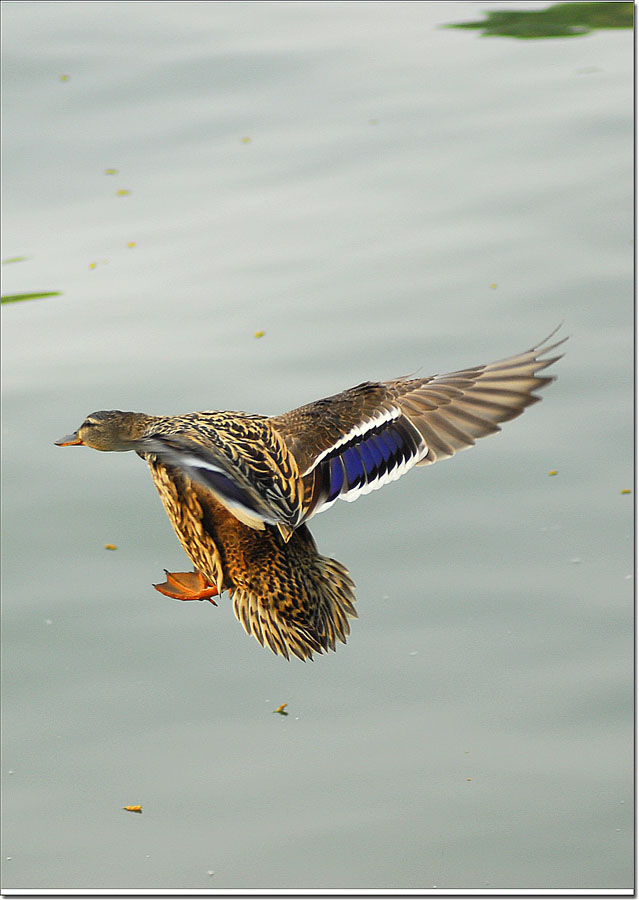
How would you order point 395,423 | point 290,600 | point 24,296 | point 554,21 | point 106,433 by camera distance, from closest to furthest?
point 106,433
point 290,600
point 395,423
point 24,296
point 554,21

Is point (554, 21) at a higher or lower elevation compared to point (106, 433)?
lower

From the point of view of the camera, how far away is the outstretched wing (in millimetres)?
2971

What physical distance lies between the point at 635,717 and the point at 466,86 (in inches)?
212

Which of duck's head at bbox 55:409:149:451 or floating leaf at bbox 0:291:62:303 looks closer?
duck's head at bbox 55:409:149:451

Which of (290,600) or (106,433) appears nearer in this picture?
(106,433)

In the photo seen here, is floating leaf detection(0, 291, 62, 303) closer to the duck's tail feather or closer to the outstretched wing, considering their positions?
the outstretched wing

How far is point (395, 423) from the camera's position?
3.24 metres

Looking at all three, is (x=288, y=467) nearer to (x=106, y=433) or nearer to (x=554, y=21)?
(x=106, y=433)

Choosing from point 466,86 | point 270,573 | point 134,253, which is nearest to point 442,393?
point 270,573

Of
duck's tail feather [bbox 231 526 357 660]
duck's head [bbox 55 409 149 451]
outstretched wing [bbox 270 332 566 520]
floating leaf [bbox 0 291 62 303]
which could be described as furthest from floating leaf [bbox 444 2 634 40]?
duck's head [bbox 55 409 149 451]

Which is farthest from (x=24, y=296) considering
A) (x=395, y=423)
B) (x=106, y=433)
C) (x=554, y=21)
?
(x=554, y=21)

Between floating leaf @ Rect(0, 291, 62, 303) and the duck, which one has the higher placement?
the duck

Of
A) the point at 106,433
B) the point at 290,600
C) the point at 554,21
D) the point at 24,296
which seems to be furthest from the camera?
the point at 554,21

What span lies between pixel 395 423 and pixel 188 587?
74cm
